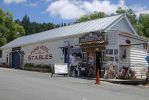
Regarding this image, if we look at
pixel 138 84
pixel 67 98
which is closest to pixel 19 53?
pixel 138 84

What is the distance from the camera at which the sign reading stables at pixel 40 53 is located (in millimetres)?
38775

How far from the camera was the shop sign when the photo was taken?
1155 inches

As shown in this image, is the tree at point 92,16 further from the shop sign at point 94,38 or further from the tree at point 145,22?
the shop sign at point 94,38

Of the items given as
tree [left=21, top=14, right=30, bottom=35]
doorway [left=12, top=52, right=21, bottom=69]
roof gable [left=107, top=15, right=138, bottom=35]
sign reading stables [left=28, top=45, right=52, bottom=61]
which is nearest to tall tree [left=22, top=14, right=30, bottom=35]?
tree [left=21, top=14, right=30, bottom=35]

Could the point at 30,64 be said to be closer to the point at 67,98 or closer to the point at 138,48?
the point at 138,48

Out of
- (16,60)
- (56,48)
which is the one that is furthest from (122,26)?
(16,60)

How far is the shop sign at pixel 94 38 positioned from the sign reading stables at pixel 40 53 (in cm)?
769

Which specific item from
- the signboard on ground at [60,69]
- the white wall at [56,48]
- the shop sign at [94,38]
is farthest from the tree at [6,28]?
the signboard on ground at [60,69]

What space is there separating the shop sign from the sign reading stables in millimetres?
7691

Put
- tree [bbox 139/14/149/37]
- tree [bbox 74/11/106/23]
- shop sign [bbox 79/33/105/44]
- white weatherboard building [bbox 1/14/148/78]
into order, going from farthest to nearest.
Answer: tree [bbox 74/11/106/23], tree [bbox 139/14/149/37], shop sign [bbox 79/33/105/44], white weatherboard building [bbox 1/14/148/78]

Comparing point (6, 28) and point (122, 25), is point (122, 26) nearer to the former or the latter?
point (122, 25)

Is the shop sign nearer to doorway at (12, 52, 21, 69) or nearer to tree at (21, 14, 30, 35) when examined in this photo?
doorway at (12, 52, 21, 69)

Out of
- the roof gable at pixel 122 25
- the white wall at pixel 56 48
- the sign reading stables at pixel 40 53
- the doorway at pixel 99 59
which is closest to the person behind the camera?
the doorway at pixel 99 59

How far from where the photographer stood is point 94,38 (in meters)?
30.0
